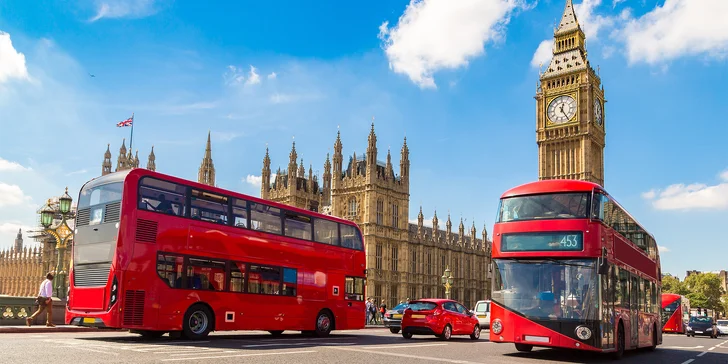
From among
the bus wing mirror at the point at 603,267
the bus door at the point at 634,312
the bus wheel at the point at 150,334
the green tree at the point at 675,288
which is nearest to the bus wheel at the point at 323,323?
the bus wheel at the point at 150,334

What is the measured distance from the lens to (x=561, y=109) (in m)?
71.6

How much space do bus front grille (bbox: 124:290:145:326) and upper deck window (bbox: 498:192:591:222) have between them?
861 cm

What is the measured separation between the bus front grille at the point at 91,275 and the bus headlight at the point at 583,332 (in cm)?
1047

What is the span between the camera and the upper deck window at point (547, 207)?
13.9 meters

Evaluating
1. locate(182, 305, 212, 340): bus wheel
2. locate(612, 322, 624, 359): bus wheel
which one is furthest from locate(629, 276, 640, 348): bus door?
locate(182, 305, 212, 340): bus wheel

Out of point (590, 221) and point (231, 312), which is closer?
point (590, 221)

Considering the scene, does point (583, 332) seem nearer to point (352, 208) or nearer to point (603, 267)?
point (603, 267)

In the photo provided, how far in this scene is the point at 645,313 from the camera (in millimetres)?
18484

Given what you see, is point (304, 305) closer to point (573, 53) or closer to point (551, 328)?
point (551, 328)

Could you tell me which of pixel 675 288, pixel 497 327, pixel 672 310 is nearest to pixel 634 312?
pixel 497 327

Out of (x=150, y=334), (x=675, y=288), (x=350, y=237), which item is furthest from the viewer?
(x=675, y=288)

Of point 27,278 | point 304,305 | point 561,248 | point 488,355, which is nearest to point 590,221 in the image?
point 561,248

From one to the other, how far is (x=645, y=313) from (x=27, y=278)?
86.0 metres

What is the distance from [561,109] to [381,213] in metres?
28.3
